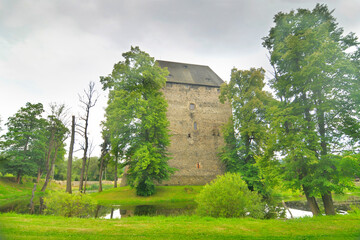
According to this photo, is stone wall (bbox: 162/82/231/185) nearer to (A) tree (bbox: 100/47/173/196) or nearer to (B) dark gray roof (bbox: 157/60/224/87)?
(B) dark gray roof (bbox: 157/60/224/87)

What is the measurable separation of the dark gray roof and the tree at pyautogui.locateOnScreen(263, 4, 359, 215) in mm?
22608

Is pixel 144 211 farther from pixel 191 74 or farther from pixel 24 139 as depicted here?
pixel 191 74

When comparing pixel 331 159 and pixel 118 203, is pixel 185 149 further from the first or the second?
pixel 331 159

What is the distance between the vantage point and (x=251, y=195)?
10375 mm

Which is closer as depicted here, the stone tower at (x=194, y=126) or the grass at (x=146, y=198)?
the grass at (x=146, y=198)

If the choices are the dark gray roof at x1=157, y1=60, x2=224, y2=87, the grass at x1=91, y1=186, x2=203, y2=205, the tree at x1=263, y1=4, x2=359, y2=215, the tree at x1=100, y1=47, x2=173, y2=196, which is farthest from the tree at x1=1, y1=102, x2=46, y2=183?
the tree at x1=263, y1=4, x2=359, y2=215

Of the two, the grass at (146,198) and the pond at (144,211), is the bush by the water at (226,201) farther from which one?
the grass at (146,198)

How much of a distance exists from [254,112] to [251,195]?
13.8 metres

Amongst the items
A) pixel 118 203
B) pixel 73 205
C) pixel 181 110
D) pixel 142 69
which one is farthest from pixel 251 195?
pixel 181 110

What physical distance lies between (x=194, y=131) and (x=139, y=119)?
39.2 feet

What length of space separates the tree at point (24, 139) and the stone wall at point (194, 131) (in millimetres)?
19104

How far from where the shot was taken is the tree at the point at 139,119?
20375mm

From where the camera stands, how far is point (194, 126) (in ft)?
104

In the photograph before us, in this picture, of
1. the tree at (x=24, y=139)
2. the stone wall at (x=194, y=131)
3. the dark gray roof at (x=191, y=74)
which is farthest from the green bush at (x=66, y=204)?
the dark gray roof at (x=191, y=74)
